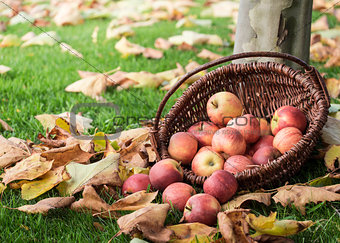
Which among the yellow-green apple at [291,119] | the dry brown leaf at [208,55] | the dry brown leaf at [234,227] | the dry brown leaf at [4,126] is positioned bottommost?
the dry brown leaf at [4,126]

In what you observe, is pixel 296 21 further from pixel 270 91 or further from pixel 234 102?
pixel 234 102

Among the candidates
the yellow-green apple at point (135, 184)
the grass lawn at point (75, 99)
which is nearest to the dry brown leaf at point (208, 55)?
the grass lawn at point (75, 99)

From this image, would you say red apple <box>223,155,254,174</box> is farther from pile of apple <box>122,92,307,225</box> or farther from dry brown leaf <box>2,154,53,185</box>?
dry brown leaf <box>2,154,53,185</box>

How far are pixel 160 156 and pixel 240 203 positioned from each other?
49 cm

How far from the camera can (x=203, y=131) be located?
1925 mm

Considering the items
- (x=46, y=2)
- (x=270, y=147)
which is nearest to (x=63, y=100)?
(x=270, y=147)

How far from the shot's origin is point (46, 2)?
7117 millimetres

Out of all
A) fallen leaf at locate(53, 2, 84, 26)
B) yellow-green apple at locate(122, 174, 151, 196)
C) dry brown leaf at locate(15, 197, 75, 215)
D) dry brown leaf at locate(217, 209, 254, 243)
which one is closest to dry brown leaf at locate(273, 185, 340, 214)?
dry brown leaf at locate(217, 209, 254, 243)

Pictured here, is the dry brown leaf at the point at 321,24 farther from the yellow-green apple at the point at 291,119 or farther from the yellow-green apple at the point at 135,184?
the yellow-green apple at the point at 135,184

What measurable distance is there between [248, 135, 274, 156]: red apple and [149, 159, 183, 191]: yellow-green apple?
0.43 m

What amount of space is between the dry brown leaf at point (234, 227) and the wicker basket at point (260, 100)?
1.00 feet

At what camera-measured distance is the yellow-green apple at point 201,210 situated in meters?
1.37

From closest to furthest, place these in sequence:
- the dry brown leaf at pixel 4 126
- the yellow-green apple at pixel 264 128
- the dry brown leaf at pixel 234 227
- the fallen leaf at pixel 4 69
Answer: the dry brown leaf at pixel 234 227 → the yellow-green apple at pixel 264 128 → the dry brown leaf at pixel 4 126 → the fallen leaf at pixel 4 69

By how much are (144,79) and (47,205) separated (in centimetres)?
160
